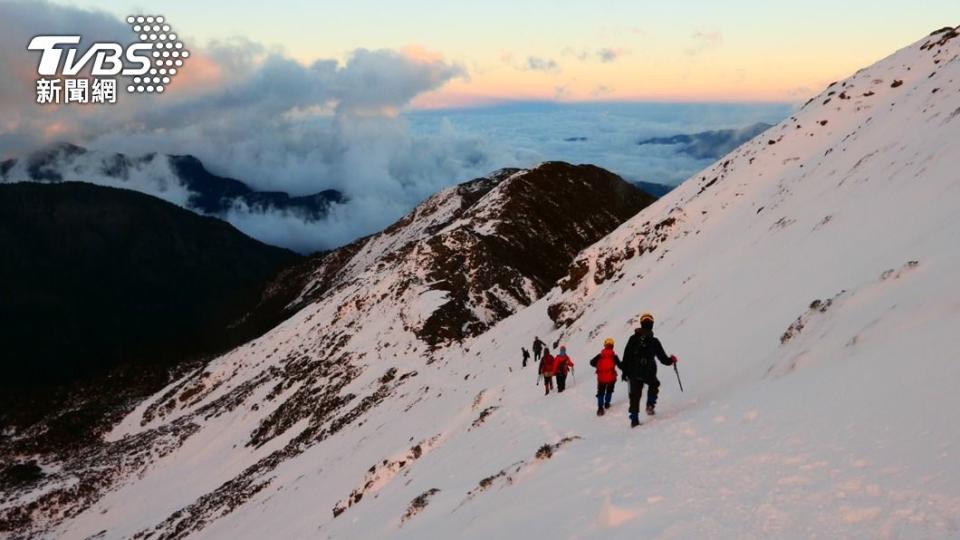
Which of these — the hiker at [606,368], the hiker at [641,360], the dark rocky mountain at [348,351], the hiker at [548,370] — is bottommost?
the dark rocky mountain at [348,351]

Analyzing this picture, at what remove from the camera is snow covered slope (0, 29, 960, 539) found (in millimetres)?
8641

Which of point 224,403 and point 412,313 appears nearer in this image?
point 412,313

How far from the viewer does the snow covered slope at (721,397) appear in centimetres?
864

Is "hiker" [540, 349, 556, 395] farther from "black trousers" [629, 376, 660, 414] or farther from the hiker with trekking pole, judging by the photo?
the hiker with trekking pole

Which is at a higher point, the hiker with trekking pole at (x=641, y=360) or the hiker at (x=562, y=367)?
the hiker with trekking pole at (x=641, y=360)

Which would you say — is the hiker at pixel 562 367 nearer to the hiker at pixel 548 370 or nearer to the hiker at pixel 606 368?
the hiker at pixel 548 370

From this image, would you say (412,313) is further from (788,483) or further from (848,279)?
(788,483)

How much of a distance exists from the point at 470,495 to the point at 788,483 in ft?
Answer: 27.6

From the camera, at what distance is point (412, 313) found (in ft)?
263

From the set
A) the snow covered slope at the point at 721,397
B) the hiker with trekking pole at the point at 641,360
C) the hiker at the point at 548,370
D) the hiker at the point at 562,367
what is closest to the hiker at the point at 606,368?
the snow covered slope at the point at 721,397

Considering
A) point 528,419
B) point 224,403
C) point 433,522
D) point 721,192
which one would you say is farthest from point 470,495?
point 224,403

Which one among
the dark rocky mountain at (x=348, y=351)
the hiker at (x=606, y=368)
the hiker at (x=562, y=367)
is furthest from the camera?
the dark rocky mountain at (x=348, y=351)

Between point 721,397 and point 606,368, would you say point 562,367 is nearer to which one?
point 606,368

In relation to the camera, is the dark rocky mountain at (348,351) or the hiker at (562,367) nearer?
the hiker at (562,367)
